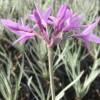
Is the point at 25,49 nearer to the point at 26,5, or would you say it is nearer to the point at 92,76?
the point at 92,76

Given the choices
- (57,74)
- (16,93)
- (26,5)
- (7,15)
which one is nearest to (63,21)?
(16,93)

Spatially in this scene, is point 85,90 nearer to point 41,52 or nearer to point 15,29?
point 41,52

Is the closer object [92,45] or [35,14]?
[35,14]

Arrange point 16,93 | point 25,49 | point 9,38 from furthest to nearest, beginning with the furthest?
point 9,38 < point 25,49 < point 16,93

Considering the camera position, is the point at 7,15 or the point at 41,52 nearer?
the point at 41,52

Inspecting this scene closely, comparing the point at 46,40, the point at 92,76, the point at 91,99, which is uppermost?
the point at 46,40

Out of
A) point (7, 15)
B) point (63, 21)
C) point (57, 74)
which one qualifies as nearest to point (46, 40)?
point (63, 21)

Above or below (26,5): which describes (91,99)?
below

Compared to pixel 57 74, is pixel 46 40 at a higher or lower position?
higher

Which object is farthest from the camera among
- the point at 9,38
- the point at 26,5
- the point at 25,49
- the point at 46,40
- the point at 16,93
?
the point at 26,5
